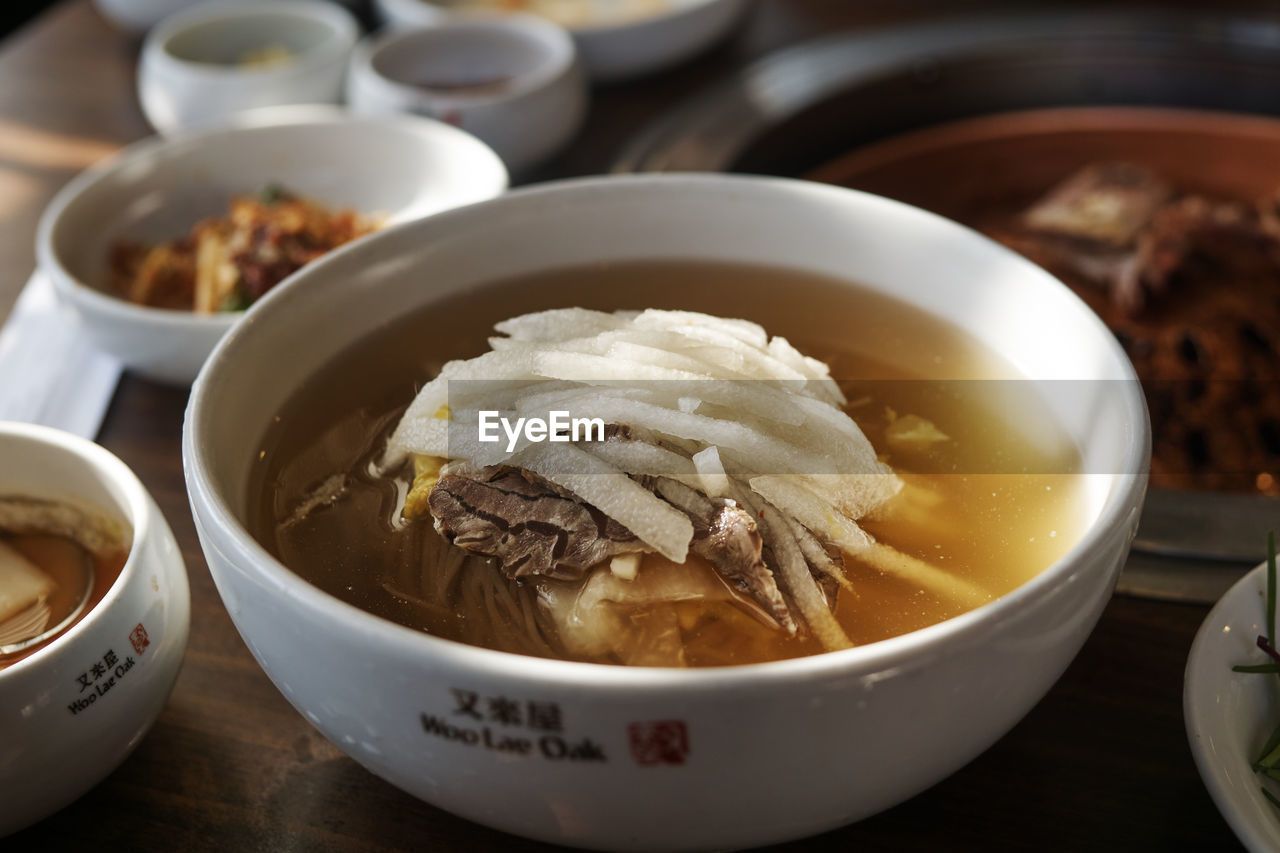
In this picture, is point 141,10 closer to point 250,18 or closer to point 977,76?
point 250,18

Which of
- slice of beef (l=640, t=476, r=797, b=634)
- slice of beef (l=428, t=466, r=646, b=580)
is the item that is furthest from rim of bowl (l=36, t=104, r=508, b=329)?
slice of beef (l=640, t=476, r=797, b=634)

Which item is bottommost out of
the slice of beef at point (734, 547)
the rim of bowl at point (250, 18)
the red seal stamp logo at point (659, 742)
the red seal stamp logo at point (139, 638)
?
the rim of bowl at point (250, 18)

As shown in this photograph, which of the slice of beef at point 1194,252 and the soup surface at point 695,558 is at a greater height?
the soup surface at point 695,558

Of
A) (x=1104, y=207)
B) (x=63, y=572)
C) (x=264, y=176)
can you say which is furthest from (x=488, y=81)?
(x=63, y=572)

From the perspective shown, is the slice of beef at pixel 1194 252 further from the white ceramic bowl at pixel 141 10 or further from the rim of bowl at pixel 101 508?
the white ceramic bowl at pixel 141 10

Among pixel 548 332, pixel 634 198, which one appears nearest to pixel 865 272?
pixel 634 198

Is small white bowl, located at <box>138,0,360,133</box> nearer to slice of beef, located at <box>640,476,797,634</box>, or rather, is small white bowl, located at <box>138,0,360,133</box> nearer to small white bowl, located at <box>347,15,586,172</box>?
small white bowl, located at <box>347,15,586,172</box>

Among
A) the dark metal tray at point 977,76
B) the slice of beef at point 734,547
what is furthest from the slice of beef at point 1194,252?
the slice of beef at point 734,547
